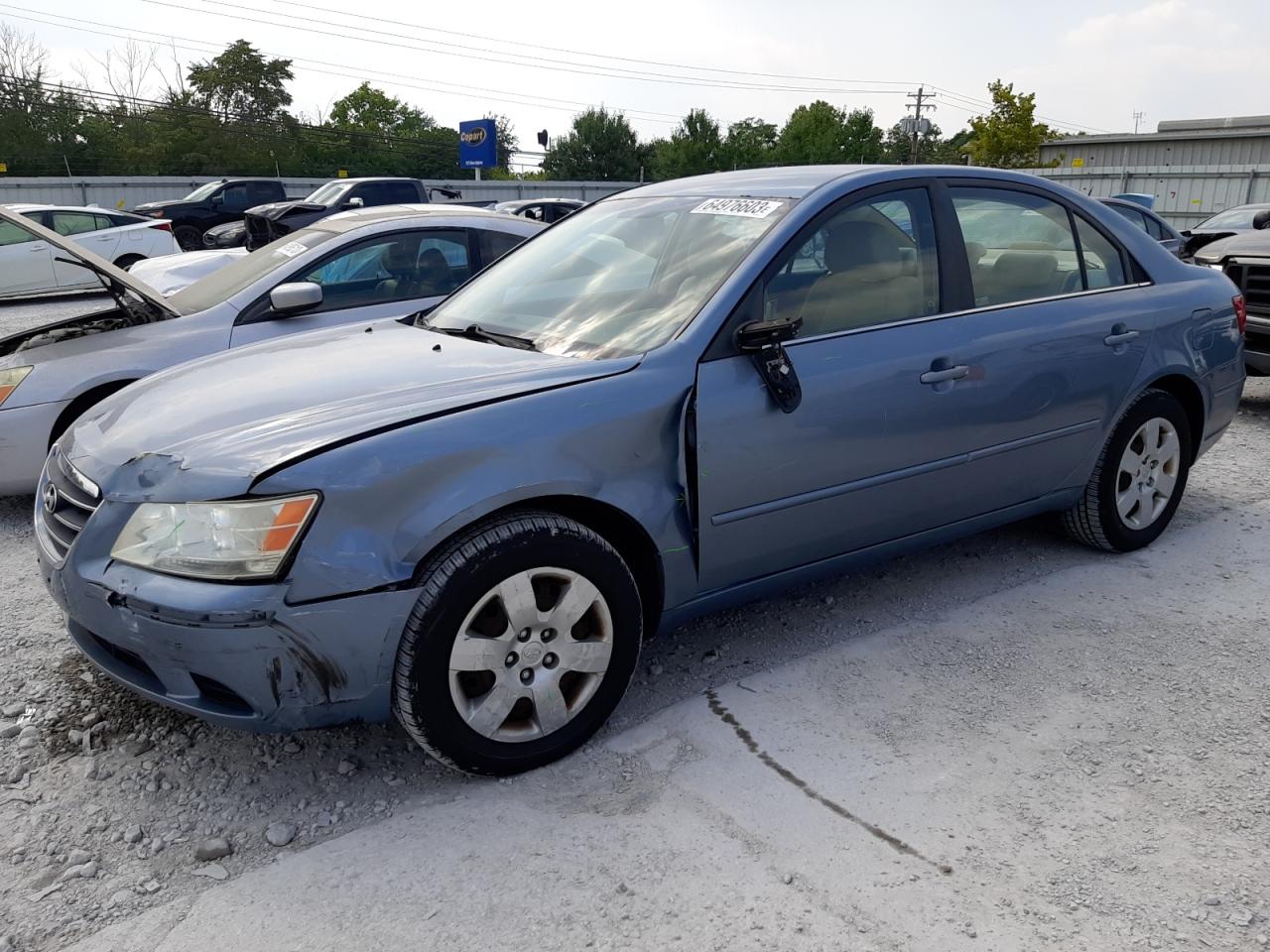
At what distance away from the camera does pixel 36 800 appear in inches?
104

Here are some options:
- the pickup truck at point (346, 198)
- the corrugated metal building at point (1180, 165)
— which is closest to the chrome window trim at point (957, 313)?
the corrugated metal building at point (1180, 165)

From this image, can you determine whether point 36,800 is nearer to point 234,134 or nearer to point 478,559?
point 478,559

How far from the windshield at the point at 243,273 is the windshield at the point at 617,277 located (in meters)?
2.15

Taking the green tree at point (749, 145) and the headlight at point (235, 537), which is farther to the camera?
the green tree at point (749, 145)

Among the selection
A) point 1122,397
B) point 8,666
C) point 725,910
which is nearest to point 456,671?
point 725,910

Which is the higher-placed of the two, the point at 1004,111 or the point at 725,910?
the point at 1004,111

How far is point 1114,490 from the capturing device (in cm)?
424

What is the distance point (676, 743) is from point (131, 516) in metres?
1.61

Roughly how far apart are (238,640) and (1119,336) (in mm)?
3481

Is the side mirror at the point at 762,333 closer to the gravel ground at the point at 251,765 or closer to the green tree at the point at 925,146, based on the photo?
the gravel ground at the point at 251,765

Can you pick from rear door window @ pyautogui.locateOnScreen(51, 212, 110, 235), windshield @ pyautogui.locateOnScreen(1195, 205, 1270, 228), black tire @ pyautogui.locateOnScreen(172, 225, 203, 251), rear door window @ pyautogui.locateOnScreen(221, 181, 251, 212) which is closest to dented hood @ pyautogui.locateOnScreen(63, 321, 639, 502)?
windshield @ pyautogui.locateOnScreen(1195, 205, 1270, 228)

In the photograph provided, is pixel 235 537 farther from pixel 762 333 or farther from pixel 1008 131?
pixel 1008 131

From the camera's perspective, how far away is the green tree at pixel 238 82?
54594 millimetres

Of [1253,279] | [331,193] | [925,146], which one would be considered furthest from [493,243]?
[925,146]
